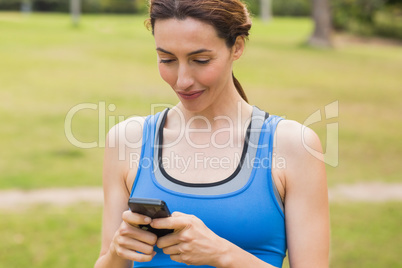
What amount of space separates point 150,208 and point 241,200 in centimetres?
37

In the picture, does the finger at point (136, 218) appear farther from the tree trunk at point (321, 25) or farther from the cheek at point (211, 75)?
the tree trunk at point (321, 25)

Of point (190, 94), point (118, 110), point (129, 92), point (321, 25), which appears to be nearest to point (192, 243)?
point (190, 94)

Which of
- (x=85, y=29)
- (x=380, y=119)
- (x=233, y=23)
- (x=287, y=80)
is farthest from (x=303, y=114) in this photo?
(x=85, y=29)

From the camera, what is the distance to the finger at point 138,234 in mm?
1987

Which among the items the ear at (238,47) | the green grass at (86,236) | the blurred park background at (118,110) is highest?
the ear at (238,47)

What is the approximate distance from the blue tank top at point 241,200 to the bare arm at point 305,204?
46 millimetres

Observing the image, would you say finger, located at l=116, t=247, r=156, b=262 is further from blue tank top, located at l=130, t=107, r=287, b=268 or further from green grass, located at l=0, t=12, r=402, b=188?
green grass, located at l=0, t=12, r=402, b=188

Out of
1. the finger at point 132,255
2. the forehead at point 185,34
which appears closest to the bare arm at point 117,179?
the finger at point 132,255

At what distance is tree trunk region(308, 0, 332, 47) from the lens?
2884 centimetres

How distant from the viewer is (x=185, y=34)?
6.77 ft

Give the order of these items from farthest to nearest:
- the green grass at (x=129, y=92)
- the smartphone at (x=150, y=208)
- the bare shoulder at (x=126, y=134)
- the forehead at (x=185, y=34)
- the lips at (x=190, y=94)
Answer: the green grass at (x=129, y=92)
the bare shoulder at (x=126, y=134)
the lips at (x=190, y=94)
the forehead at (x=185, y=34)
the smartphone at (x=150, y=208)

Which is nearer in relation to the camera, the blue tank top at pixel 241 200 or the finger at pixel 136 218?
the finger at pixel 136 218

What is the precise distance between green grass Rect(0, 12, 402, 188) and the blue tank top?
6.37 meters

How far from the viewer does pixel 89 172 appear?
8.76 metres
